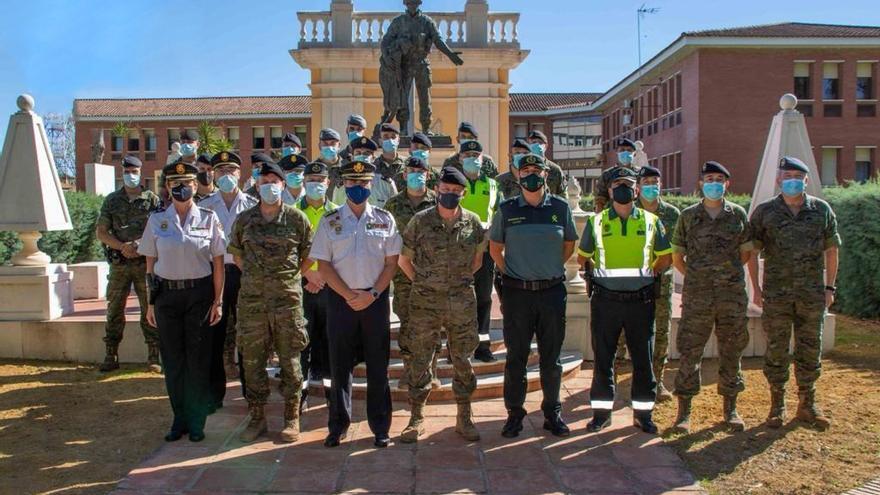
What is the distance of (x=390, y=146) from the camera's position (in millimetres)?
7598

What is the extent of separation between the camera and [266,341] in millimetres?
5770

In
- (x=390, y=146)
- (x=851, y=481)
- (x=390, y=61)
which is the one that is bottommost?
(x=851, y=481)

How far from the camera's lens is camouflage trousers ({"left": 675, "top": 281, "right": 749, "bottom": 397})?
5945 millimetres

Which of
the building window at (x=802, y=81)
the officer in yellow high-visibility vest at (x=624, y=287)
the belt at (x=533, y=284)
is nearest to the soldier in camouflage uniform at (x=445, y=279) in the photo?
the belt at (x=533, y=284)

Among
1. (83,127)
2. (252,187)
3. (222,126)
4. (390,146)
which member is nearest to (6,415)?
(252,187)

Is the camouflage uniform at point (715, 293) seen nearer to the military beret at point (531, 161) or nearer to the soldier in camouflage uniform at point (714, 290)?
the soldier in camouflage uniform at point (714, 290)

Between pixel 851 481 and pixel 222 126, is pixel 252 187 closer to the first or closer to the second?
pixel 851 481

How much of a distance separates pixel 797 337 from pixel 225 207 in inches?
191

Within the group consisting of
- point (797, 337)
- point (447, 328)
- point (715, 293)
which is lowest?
point (797, 337)

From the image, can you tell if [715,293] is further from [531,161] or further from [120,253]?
[120,253]

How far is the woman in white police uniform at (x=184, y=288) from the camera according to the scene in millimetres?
5746

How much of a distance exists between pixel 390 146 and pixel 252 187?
1.64m


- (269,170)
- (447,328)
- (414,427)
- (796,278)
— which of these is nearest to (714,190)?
(796,278)

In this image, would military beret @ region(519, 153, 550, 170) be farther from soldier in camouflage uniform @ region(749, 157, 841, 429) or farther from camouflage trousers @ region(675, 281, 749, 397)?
soldier in camouflage uniform @ region(749, 157, 841, 429)
